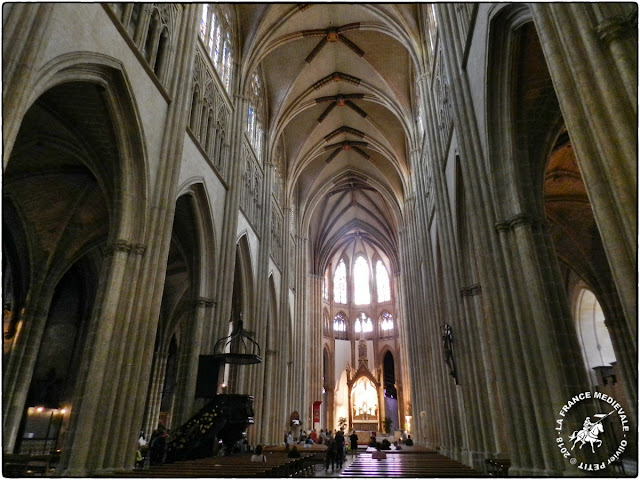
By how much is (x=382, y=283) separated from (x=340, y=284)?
4196 millimetres

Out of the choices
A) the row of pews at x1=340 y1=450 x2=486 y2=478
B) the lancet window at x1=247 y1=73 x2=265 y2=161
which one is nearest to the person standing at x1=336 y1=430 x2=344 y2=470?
the row of pews at x1=340 y1=450 x2=486 y2=478

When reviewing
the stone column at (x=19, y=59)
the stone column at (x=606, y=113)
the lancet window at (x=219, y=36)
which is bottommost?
the stone column at (x=606, y=113)

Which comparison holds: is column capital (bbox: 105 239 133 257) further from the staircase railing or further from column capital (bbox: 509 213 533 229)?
column capital (bbox: 509 213 533 229)

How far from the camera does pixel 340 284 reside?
45125 millimetres

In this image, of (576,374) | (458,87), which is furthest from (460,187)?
(576,374)

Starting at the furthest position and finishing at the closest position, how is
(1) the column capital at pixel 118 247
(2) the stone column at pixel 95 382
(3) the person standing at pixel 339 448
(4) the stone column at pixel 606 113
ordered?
(3) the person standing at pixel 339 448 → (1) the column capital at pixel 118 247 → (2) the stone column at pixel 95 382 → (4) the stone column at pixel 606 113

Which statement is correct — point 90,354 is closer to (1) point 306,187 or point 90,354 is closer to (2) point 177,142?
(2) point 177,142

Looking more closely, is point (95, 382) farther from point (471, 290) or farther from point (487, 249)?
point (471, 290)

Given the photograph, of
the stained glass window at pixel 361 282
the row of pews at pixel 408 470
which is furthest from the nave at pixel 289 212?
the stained glass window at pixel 361 282

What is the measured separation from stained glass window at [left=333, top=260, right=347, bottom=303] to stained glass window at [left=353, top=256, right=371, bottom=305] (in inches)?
39.5

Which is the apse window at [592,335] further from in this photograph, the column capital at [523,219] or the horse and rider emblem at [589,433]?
the horse and rider emblem at [589,433]

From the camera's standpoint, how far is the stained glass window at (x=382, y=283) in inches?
1725

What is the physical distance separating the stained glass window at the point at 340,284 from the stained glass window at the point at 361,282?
1.00m

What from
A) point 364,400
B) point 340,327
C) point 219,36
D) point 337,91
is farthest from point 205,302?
point 340,327
